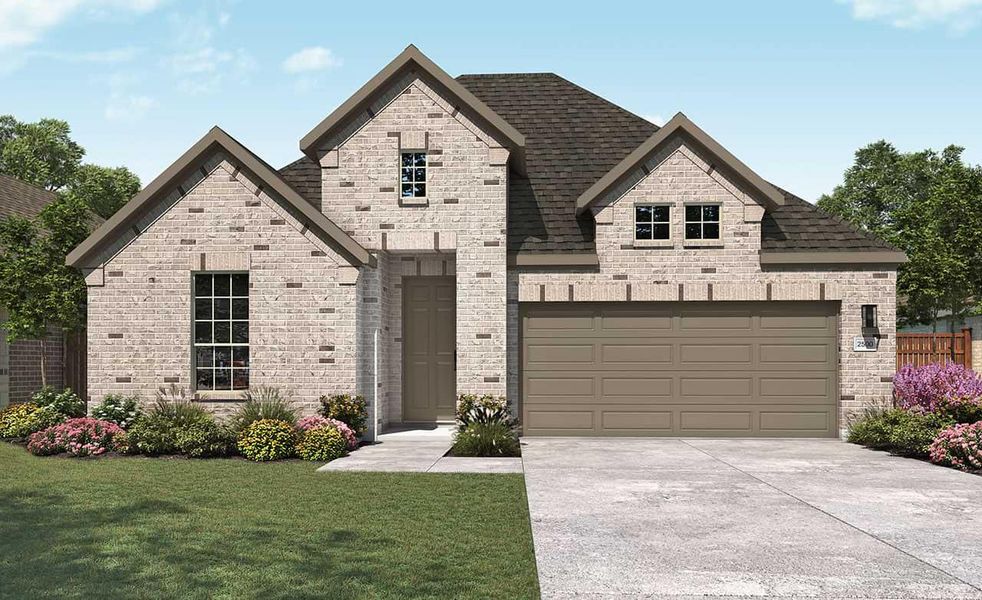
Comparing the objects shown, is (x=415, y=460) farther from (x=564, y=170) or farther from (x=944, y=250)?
(x=944, y=250)

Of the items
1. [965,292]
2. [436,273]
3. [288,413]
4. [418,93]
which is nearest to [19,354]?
[288,413]

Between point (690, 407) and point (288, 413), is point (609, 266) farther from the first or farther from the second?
point (288, 413)

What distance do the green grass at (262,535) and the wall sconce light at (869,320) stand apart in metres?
9.04

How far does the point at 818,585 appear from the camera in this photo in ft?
19.9

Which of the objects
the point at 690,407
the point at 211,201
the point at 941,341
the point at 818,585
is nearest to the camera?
the point at 818,585

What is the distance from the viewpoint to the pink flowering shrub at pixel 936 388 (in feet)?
47.5

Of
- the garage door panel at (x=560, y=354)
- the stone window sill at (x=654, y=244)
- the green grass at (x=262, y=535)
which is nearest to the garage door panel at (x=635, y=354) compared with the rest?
the garage door panel at (x=560, y=354)

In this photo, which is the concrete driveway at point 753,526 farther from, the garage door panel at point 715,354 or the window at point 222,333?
the window at point 222,333

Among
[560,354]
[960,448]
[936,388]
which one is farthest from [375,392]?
[936,388]

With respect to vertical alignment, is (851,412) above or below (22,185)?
below

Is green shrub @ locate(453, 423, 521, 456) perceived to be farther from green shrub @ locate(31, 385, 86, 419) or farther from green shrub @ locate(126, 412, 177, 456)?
green shrub @ locate(31, 385, 86, 419)

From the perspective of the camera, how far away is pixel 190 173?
50.3 feet

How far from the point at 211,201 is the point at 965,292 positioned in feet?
105

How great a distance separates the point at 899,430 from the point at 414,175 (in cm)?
1043
